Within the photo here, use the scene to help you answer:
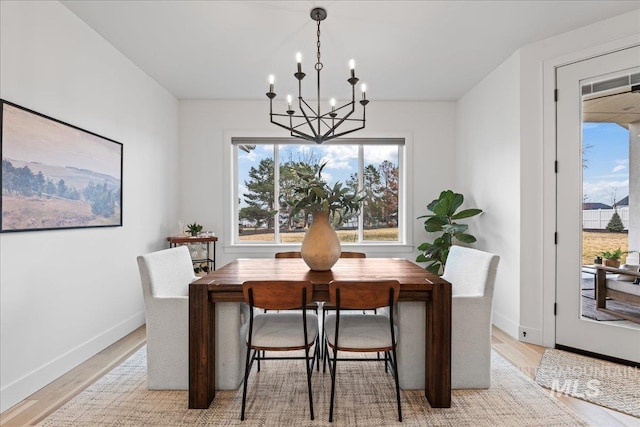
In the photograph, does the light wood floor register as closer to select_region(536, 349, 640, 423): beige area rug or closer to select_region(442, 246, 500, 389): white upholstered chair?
select_region(536, 349, 640, 423): beige area rug

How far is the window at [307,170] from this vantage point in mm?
4793

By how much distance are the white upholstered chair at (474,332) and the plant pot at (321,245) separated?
2.84 ft

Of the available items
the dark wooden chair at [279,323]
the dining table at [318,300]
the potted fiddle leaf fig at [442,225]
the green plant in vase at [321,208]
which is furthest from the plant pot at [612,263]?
the dark wooden chair at [279,323]

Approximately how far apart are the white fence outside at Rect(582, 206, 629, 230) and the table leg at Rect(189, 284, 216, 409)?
3108mm

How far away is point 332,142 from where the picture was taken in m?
4.68

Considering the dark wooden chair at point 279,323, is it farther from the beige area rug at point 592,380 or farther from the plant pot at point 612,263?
the plant pot at point 612,263

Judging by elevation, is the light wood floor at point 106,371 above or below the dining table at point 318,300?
below

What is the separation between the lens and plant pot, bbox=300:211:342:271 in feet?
8.02

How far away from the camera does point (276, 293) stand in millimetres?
1938

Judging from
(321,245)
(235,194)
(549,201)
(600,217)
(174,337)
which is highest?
(235,194)

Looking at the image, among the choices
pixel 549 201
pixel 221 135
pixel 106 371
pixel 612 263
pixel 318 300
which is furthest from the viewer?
pixel 221 135

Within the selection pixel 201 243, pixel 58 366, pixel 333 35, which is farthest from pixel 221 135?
pixel 58 366

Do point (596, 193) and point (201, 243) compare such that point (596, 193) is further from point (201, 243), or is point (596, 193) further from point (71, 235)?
point (71, 235)

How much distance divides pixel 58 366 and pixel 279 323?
66.1 inches
